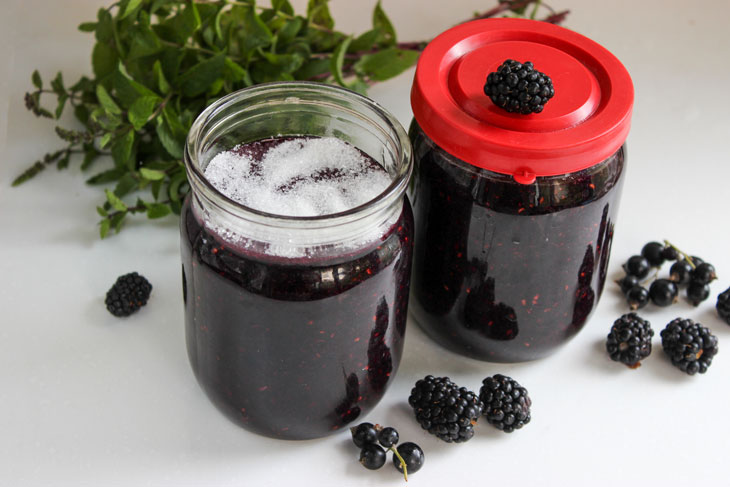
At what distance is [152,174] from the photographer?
1.44m

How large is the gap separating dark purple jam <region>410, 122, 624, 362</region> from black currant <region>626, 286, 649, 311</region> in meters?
0.15

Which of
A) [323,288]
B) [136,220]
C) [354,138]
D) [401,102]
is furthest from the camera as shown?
[401,102]

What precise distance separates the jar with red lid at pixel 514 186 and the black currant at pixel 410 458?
19 cm

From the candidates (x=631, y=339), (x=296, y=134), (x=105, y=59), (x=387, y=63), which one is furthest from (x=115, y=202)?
(x=631, y=339)

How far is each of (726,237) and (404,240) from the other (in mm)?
761

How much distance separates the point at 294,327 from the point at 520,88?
383 millimetres

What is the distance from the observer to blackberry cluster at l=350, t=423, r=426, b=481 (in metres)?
1.20

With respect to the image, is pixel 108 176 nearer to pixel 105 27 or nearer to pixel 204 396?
pixel 105 27

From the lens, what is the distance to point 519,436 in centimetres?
128

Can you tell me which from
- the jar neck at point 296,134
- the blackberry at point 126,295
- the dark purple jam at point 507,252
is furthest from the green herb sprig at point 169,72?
the dark purple jam at point 507,252

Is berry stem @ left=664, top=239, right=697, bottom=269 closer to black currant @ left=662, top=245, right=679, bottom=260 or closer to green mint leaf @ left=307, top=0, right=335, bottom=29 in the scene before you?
black currant @ left=662, top=245, right=679, bottom=260

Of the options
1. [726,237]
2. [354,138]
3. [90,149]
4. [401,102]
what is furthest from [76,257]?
[726,237]

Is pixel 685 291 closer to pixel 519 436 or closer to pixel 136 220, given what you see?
pixel 519 436

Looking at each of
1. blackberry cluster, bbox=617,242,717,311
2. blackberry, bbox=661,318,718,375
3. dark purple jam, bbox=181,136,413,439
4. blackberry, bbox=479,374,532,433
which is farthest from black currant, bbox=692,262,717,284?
dark purple jam, bbox=181,136,413,439
